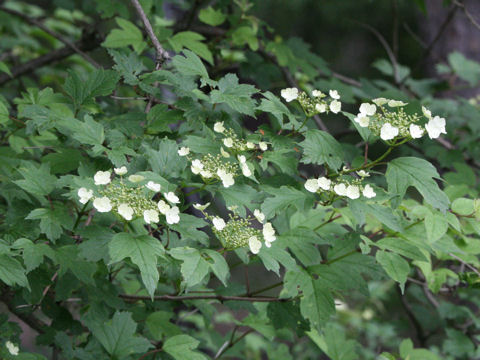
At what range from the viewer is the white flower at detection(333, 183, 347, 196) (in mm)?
1349

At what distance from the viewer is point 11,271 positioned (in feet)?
4.24

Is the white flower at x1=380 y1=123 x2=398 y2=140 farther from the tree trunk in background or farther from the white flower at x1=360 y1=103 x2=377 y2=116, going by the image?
the tree trunk in background

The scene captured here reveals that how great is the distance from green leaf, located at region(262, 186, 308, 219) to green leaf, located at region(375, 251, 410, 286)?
33cm

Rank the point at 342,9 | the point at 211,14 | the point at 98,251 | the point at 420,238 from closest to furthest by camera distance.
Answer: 1. the point at 98,251
2. the point at 420,238
3. the point at 211,14
4. the point at 342,9

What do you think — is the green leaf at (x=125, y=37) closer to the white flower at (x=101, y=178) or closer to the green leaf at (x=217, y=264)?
the white flower at (x=101, y=178)

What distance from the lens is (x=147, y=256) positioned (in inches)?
47.1

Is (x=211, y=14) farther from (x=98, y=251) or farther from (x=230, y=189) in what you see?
(x=98, y=251)

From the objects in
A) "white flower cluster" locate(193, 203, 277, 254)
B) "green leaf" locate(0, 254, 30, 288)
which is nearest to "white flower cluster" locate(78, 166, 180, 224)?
"white flower cluster" locate(193, 203, 277, 254)

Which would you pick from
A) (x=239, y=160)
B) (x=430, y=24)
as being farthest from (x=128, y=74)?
(x=430, y=24)

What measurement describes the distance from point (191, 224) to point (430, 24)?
369 cm

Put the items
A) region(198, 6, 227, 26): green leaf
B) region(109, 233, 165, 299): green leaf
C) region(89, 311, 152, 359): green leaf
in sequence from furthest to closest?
region(198, 6, 227, 26): green leaf, region(89, 311, 152, 359): green leaf, region(109, 233, 165, 299): green leaf

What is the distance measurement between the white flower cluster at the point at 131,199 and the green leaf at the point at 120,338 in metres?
0.51

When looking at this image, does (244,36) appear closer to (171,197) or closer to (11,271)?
(171,197)

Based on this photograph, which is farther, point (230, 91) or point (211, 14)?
point (211, 14)
